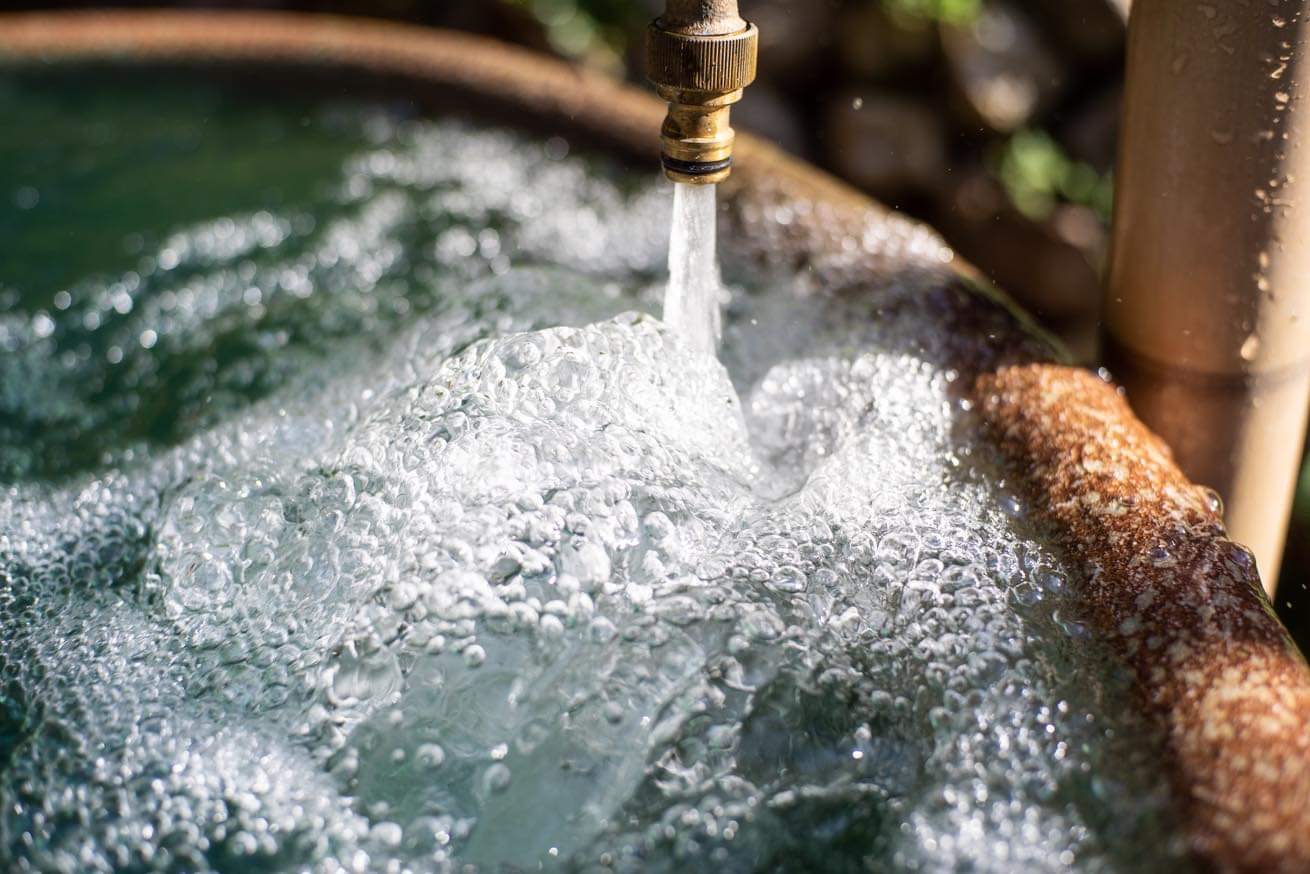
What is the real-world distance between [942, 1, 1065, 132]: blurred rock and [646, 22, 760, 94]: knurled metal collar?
8.47ft

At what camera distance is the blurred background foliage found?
3723mm

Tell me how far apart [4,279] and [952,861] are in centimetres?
195

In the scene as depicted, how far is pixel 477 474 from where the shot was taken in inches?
51.9

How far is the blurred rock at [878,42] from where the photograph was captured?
3748mm

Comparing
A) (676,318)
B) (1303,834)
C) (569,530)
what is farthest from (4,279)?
(1303,834)

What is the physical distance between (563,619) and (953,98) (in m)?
3.02

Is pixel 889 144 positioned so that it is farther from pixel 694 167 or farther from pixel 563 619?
pixel 563 619

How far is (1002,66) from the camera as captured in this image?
3746 millimetres

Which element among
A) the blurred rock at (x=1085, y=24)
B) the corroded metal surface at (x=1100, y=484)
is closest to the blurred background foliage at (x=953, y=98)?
the blurred rock at (x=1085, y=24)

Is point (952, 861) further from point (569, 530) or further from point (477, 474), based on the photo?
point (477, 474)

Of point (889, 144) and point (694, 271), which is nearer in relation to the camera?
point (694, 271)

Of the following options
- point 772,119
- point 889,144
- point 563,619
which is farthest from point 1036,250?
point 563,619

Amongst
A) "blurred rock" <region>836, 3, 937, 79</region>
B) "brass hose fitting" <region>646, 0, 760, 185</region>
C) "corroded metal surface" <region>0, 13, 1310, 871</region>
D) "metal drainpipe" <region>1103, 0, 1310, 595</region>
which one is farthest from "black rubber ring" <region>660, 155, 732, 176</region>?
"blurred rock" <region>836, 3, 937, 79</region>

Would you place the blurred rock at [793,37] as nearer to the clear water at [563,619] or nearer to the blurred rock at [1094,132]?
the blurred rock at [1094,132]
